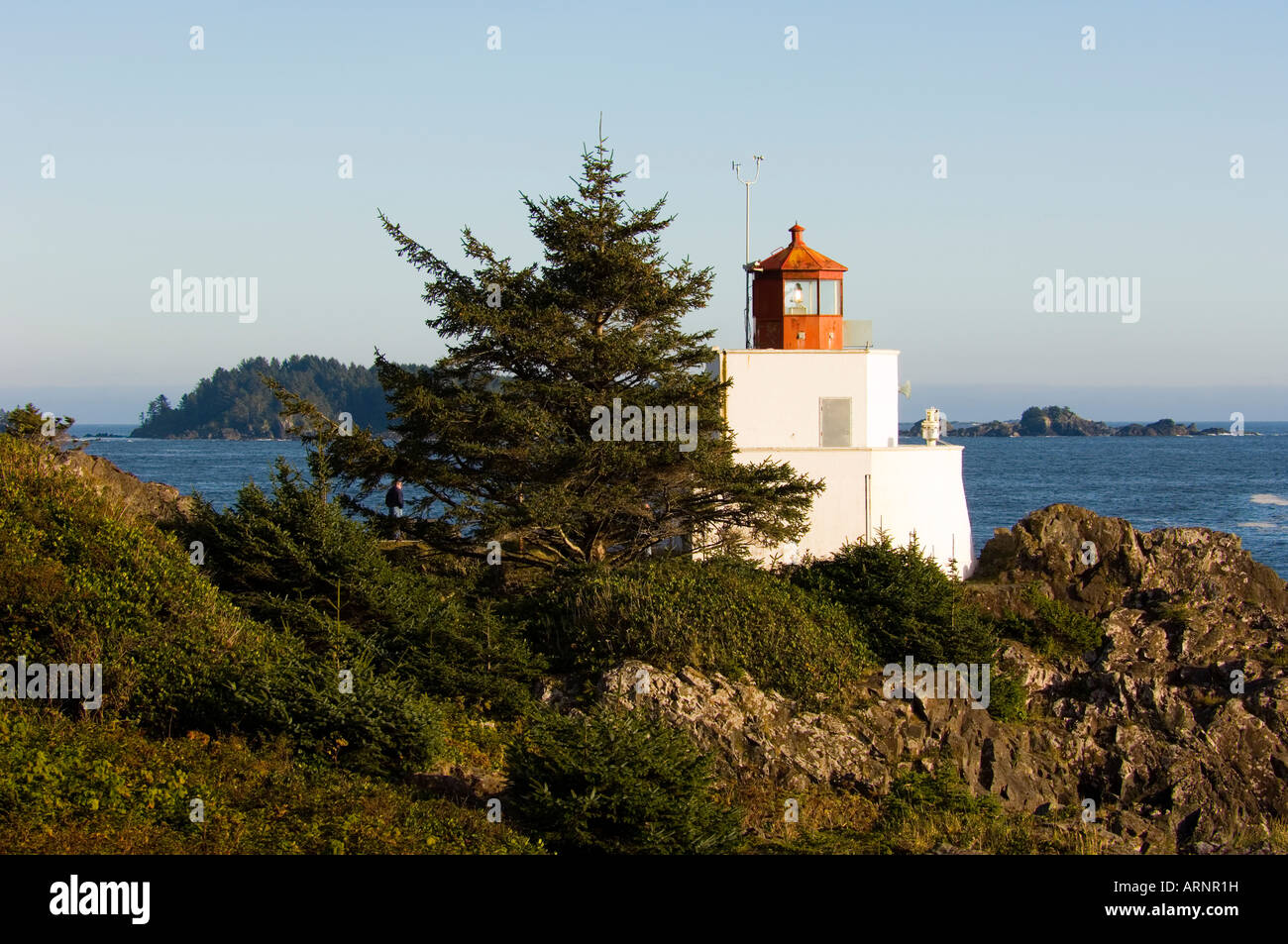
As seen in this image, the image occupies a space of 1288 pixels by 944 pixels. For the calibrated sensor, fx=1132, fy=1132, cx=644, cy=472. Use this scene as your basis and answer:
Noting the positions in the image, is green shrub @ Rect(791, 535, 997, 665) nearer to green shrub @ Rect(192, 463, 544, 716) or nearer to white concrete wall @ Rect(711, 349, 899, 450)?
white concrete wall @ Rect(711, 349, 899, 450)

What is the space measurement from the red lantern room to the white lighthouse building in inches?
0.8

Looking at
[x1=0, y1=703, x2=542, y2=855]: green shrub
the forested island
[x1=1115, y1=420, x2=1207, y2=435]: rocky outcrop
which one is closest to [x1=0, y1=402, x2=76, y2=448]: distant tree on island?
[x1=0, y1=703, x2=542, y2=855]: green shrub

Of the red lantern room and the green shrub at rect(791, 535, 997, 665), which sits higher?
the red lantern room

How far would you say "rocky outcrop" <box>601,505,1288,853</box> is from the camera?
54.3 ft

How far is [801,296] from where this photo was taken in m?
24.6

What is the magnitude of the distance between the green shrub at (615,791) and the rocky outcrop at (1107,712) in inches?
174

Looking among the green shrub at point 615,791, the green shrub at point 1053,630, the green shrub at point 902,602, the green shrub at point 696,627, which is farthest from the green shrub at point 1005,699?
the green shrub at point 615,791

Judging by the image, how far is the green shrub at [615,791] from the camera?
32.4ft

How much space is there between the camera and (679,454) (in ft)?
65.3

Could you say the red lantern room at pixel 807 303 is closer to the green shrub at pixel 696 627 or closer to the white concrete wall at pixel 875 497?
the white concrete wall at pixel 875 497

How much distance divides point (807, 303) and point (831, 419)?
8.72 feet

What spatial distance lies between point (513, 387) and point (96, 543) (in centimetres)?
755
